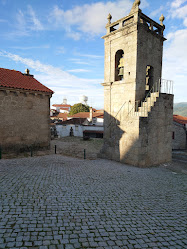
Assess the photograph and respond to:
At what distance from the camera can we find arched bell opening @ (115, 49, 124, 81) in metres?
11.9

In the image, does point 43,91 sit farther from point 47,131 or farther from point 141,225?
point 141,225

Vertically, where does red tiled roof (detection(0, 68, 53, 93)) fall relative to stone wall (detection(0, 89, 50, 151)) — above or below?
above

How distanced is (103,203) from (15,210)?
2.62 metres

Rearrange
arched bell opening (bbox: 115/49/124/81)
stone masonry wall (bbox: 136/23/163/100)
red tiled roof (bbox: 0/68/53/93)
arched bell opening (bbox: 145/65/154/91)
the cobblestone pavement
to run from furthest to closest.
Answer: red tiled roof (bbox: 0/68/53/93) → arched bell opening (bbox: 145/65/154/91) → arched bell opening (bbox: 115/49/124/81) → stone masonry wall (bbox: 136/23/163/100) → the cobblestone pavement

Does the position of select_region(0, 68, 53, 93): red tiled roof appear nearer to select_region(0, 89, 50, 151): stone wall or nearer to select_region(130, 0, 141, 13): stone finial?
select_region(0, 89, 50, 151): stone wall

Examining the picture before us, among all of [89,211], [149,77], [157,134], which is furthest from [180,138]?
[89,211]

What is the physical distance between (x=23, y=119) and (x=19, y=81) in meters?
3.40

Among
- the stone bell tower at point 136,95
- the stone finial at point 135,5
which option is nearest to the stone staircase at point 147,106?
the stone bell tower at point 136,95

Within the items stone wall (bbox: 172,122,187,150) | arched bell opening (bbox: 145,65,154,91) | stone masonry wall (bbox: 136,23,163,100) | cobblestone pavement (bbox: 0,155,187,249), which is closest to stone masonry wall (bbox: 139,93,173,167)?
arched bell opening (bbox: 145,65,154,91)

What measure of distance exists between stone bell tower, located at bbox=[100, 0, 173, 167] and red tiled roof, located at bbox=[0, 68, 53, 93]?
20.7 feet

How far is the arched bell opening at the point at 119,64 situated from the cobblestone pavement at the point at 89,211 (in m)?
7.52

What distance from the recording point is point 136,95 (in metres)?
11.0

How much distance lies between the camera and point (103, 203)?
213 inches

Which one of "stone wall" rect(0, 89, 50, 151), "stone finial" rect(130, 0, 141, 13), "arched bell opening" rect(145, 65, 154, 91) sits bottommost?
"stone wall" rect(0, 89, 50, 151)
